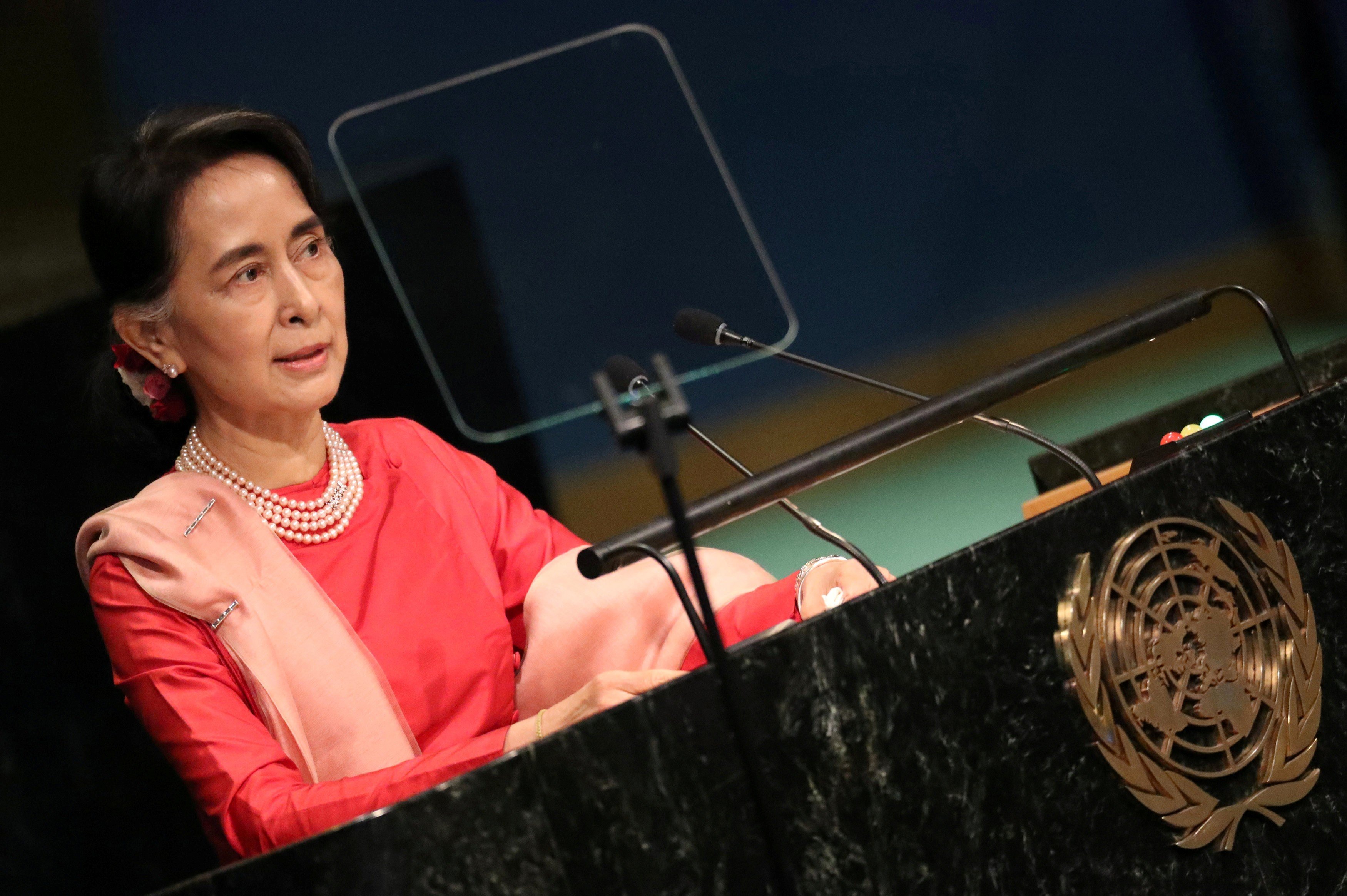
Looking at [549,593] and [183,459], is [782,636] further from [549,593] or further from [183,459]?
[183,459]

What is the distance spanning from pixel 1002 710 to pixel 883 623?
16cm

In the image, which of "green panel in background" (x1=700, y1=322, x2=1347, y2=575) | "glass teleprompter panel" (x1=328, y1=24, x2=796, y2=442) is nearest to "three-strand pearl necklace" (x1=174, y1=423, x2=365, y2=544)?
"glass teleprompter panel" (x1=328, y1=24, x2=796, y2=442)

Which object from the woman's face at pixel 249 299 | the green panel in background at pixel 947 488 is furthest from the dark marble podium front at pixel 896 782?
the green panel in background at pixel 947 488

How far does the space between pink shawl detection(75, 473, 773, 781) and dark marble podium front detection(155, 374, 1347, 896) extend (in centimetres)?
51

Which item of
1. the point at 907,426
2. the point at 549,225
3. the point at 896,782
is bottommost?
the point at 896,782

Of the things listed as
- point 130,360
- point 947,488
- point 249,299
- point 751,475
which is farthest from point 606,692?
point 947,488

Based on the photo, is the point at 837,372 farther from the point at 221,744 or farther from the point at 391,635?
the point at 221,744

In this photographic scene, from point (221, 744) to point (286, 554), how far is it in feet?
0.97

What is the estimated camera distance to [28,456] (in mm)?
1886

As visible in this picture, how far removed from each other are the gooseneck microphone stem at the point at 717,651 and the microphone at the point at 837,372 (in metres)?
0.53

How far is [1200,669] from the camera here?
4.36ft

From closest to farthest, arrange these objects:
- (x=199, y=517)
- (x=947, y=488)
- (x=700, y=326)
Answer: (x=199, y=517) → (x=700, y=326) → (x=947, y=488)

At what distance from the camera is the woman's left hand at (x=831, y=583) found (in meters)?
1.50

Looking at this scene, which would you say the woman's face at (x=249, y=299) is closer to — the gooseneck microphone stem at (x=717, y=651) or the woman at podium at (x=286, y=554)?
the woman at podium at (x=286, y=554)
